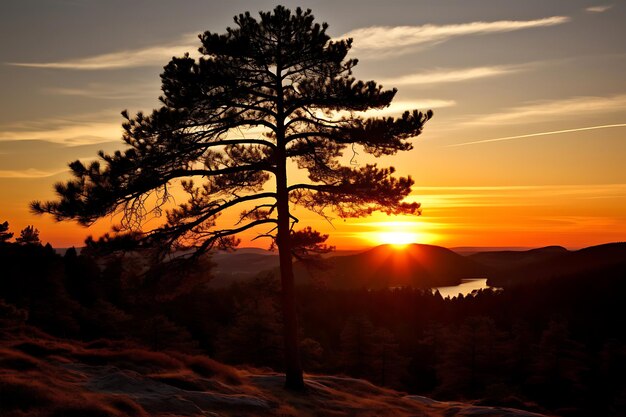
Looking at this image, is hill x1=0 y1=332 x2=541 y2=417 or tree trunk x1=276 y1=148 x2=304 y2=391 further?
tree trunk x1=276 y1=148 x2=304 y2=391

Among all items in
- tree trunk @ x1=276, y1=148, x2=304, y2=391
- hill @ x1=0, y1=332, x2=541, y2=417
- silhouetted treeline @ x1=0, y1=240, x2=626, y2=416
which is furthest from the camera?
silhouetted treeline @ x1=0, y1=240, x2=626, y2=416

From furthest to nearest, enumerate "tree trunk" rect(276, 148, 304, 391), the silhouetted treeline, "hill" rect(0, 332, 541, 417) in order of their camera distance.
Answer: the silhouetted treeline → "tree trunk" rect(276, 148, 304, 391) → "hill" rect(0, 332, 541, 417)

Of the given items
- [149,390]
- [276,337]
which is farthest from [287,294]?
[276,337]

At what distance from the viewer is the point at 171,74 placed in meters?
18.4

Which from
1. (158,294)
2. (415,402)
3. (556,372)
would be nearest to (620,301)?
(556,372)

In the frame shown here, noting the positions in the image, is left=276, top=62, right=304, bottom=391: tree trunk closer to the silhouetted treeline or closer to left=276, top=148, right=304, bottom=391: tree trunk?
left=276, top=148, right=304, bottom=391: tree trunk

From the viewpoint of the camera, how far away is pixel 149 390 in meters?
14.3

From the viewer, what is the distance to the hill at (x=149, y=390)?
11109 mm

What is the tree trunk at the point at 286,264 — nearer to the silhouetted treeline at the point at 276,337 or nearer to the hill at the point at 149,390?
the hill at the point at 149,390

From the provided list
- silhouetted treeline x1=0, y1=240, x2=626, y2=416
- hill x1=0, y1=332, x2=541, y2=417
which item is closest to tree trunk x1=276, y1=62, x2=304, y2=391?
hill x1=0, y1=332, x2=541, y2=417

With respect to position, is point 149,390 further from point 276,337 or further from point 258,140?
point 276,337

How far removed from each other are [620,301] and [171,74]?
502 ft

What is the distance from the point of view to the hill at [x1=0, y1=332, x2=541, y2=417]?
36.4 ft

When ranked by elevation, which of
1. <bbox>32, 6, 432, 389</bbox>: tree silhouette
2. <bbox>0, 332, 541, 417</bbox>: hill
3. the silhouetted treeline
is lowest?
the silhouetted treeline
